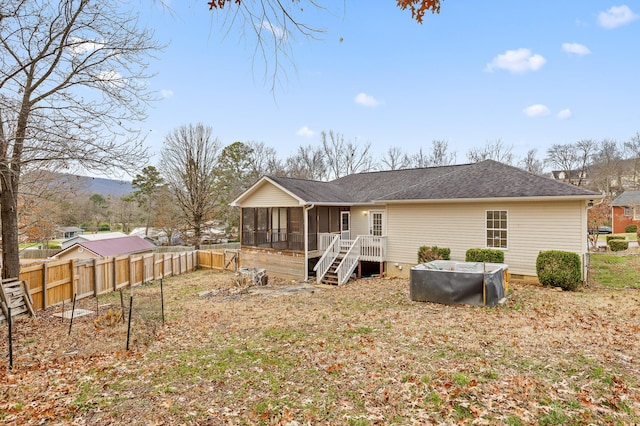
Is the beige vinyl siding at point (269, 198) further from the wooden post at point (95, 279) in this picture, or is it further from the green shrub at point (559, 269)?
the green shrub at point (559, 269)

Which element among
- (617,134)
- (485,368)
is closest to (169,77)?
(485,368)

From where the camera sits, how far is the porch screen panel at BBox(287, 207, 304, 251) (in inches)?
642

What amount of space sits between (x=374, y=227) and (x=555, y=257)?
7.78 m

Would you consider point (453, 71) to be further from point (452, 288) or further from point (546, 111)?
point (546, 111)

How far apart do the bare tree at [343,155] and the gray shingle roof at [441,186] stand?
2066 cm

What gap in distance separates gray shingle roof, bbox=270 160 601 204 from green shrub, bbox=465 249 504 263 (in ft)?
6.77

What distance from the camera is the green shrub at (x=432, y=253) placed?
13438 mm

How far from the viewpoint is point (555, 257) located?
37.1 ft

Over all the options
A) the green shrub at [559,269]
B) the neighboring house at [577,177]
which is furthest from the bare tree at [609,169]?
the green shrub at [559,269]

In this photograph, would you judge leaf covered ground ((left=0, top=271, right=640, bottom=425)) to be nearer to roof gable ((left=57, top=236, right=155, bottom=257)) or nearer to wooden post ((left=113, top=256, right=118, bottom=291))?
wooden post ((left=113, top=256, right=118, bottom=291))

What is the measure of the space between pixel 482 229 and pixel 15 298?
15.4 meters

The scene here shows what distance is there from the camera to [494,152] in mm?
42562

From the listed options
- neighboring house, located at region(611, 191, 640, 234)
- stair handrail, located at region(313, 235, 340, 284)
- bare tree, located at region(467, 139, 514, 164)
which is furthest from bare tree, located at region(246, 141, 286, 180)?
neighboring house, located at region(611, 191, 640, 234)

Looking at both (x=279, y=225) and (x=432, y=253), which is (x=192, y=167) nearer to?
(x=279, y=225)
